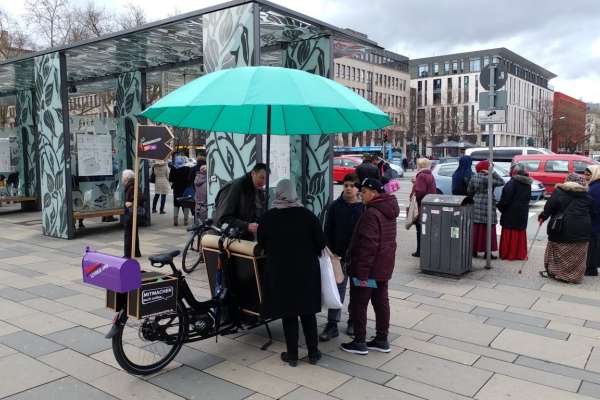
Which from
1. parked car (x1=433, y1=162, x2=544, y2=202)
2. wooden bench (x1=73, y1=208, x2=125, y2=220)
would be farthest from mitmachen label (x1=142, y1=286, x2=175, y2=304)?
parked car (x1=433, y1=162, x2=544, y2=202)

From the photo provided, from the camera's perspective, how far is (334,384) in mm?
3984

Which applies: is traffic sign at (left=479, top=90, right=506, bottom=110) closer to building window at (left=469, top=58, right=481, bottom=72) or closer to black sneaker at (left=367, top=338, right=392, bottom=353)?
black sneaker at (left=367, top=338, right=392, bottom=353)

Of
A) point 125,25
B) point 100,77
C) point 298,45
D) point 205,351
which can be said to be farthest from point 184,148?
point 205,351

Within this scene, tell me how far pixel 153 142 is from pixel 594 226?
6554 millimetres

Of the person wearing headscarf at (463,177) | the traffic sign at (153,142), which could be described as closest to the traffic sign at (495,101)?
the person wearing headscarf at (463,177)

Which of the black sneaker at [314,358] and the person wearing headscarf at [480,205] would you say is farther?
the person wearing headscarf at [480,205]

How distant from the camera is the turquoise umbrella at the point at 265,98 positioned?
12.1ft

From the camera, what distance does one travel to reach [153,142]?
14.2 feet

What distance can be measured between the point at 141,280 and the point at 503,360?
3149 mm

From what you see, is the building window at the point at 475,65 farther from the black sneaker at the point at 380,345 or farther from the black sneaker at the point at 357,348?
the black sneaker at the point at 357,348

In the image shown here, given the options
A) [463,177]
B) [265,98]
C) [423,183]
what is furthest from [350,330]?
[463,177]

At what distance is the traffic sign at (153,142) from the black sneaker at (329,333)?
2.24m

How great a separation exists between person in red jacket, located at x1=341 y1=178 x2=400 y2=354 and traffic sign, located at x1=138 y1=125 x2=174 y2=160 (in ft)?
5.67

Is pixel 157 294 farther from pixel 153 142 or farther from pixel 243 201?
pixel 243 201
